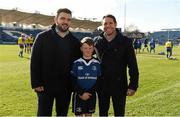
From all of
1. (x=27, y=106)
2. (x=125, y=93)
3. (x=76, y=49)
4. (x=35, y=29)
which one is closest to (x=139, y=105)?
(x=27, y=106)

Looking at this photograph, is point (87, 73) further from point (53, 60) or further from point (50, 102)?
point (50, 102)

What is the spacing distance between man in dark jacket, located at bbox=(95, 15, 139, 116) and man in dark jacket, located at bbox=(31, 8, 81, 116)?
0.48 meters

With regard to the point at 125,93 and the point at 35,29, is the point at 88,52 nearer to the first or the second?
the point at 125,93

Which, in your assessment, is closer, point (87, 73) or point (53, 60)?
point (53, 60)

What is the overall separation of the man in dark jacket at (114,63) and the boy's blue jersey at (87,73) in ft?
0.40

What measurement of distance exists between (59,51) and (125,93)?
4.24ft

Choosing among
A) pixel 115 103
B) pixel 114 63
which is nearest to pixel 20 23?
pixel 115 103

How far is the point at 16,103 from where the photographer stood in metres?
9.80

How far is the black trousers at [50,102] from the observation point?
575 cm

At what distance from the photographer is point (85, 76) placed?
19.2 ft

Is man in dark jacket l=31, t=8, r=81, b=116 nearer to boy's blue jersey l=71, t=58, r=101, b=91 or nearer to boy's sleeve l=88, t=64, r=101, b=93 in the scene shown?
boy's blue jersey l=71, t=58, r=101, b=91

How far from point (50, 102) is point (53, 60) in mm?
667

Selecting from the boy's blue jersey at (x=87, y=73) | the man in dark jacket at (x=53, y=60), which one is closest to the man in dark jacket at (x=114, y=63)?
the boy's blue jersey at (x=87, y=73)

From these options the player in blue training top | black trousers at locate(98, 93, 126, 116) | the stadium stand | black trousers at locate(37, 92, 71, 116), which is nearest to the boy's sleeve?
the player in blue training top
